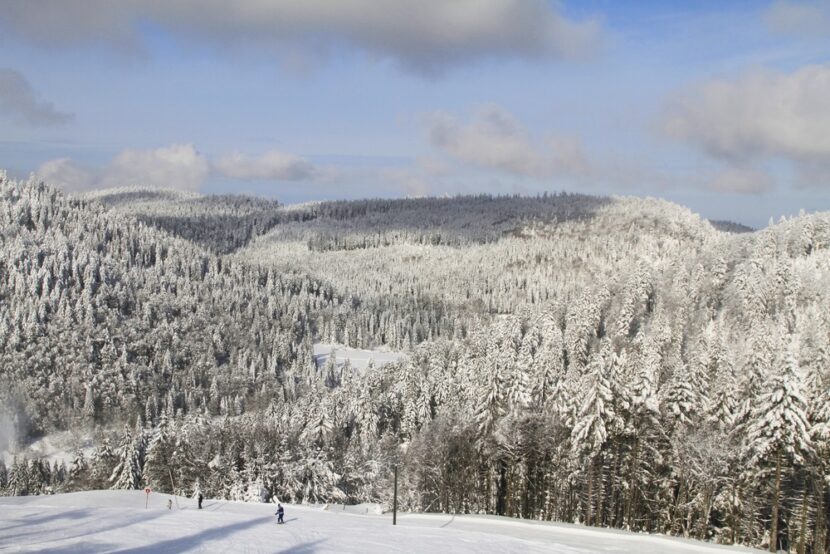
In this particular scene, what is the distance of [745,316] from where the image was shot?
106875 mm

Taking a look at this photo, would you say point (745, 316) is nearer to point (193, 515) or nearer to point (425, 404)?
point (425, 404)

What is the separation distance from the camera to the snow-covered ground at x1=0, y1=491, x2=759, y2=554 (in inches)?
1357

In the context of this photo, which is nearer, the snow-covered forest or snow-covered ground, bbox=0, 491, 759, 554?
snow-covered ground, bbox=0, 491, 759, 554

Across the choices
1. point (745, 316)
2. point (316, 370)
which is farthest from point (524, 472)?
point (316, 370)

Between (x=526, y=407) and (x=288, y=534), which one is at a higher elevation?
(x=526, y=407)

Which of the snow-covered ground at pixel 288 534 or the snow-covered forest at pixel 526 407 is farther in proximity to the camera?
the snow-covered forest at pixel 526 407

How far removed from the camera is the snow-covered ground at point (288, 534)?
3447 cm

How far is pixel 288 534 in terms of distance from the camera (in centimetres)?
3872

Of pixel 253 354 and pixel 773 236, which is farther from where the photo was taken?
pixel 253 354

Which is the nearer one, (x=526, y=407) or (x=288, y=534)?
(x=288, y=534)

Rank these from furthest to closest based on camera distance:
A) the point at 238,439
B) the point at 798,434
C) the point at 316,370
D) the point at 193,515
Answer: the point at 316,370 → the point at 238,439 → the point at 193,515 → the point at 798,434

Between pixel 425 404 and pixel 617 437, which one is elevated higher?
pixel 617 437

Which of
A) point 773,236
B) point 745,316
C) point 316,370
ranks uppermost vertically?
point 773,236

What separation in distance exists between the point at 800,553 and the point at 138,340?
579ft
